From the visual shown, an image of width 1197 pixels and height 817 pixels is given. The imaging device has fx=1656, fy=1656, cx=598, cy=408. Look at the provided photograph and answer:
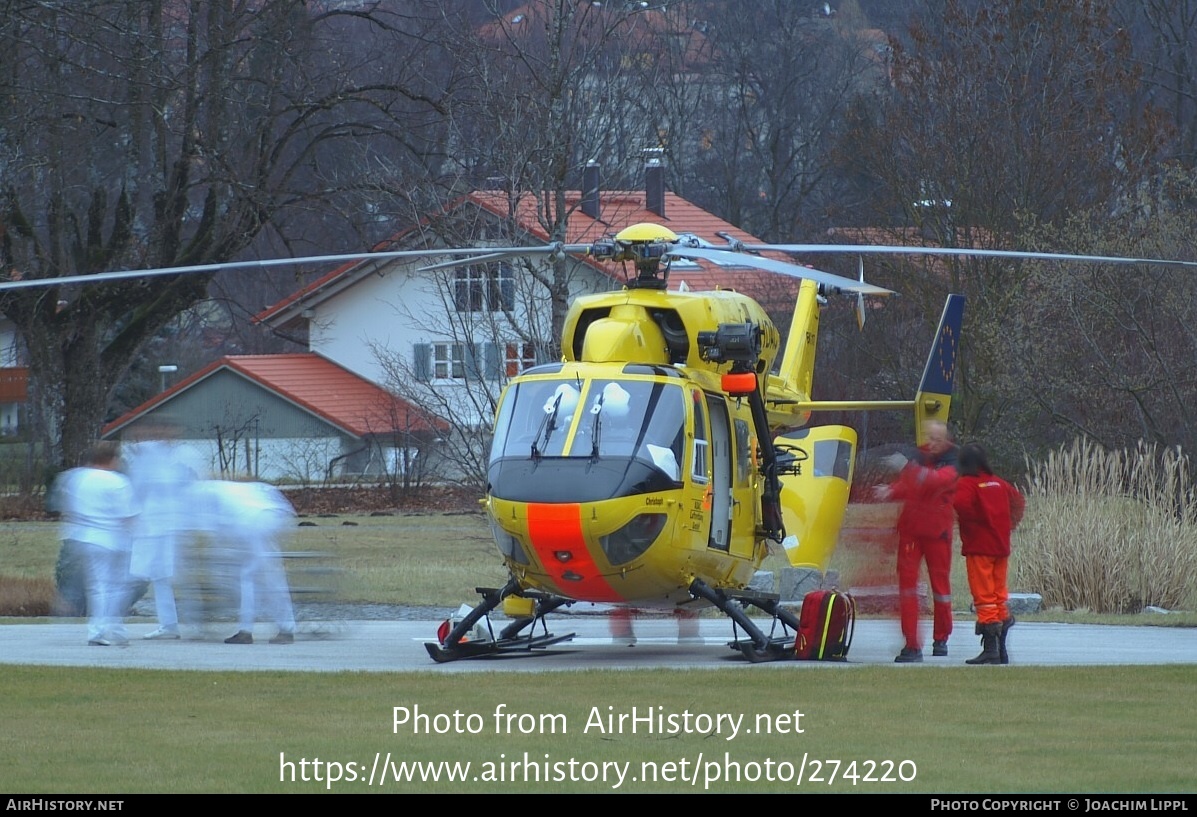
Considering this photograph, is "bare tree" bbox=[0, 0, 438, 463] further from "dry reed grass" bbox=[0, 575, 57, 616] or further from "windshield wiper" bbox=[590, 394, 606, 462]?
"windshield wiper" bbox=[590, 394, 606, 462]

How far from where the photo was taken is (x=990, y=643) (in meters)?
12.9

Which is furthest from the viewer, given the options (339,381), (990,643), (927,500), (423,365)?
(339,381)

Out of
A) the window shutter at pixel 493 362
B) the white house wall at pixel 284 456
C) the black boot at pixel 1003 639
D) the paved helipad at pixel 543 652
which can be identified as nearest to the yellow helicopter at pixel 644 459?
the paved helipad at pixel 543 652

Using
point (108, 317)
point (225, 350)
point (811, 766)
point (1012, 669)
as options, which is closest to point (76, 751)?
point (811, 766)

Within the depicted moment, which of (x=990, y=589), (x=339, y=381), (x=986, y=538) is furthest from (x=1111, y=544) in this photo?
(x=339, y=381)

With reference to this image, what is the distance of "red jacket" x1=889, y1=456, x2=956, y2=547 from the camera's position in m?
13.0

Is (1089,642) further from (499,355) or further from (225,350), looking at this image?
(225,350)

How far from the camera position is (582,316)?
13.9 m

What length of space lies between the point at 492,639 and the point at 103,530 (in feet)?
11.0

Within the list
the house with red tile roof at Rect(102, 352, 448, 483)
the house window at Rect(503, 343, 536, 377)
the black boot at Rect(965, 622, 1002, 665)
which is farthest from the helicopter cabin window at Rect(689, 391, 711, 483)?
the house with red tile roof at Rect(102, 352, 448, 483)

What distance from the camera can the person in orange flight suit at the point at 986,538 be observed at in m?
12.7

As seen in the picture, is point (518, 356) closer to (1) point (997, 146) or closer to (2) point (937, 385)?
(2) point (937, 385)

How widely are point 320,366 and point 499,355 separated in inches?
1192

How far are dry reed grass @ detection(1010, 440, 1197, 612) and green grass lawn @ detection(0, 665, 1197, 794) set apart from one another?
22.9 feet
